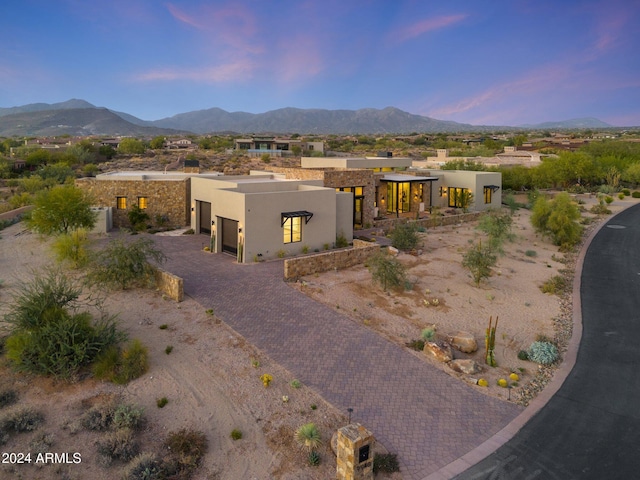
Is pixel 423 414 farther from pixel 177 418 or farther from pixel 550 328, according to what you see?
pixel 550 328

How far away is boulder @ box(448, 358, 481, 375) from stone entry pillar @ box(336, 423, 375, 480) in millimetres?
4891

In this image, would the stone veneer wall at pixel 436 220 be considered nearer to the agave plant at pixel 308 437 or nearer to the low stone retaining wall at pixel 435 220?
the low stone retaining wall at pixel 435 220

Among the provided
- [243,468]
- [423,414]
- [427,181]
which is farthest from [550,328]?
[427,181]

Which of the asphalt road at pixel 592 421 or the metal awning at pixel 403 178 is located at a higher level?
the metal awning at pixel 403 178

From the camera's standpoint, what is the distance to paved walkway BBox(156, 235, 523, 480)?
880 centimetres

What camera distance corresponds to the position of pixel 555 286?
18.3m

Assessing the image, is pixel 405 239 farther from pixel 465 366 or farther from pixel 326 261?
pixel 465 366

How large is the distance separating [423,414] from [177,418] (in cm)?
530

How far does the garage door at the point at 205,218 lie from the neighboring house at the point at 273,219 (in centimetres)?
175

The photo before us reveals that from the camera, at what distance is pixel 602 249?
25.6 metres

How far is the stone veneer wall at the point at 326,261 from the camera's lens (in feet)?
59.3

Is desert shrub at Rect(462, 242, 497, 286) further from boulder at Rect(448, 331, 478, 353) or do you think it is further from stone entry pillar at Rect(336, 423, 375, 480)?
stone entry pillar at Rect(336, 423, 375, 480)

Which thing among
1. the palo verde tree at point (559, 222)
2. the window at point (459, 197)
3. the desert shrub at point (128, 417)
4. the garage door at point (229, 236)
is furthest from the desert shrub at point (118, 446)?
the window at point (459, 197)

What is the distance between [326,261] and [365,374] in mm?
8763
